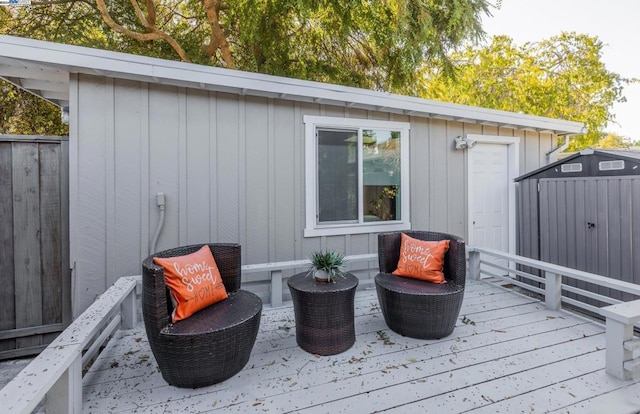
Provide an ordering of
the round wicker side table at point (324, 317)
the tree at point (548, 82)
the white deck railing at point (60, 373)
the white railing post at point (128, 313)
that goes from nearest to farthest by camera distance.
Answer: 1. the white deck railing at point (60, 373)
2. the round wicker side table at point (324, 317)
3. the white railing post at point (128, 313)
4. the tree at point (548, 82)

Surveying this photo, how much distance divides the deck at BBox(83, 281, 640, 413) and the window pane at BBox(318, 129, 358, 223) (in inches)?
53.9

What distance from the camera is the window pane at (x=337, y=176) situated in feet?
12.0

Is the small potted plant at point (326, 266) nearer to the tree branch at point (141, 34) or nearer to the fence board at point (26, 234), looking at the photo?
the fence board at point (26, 234)

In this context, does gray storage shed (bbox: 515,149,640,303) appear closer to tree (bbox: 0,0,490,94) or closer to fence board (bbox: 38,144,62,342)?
tree (bbox: 0,0,490,94)

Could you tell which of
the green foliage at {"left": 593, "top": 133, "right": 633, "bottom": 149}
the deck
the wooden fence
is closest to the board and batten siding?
the wooden fence

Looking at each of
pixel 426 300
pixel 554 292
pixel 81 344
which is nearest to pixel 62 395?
pixel 81 344

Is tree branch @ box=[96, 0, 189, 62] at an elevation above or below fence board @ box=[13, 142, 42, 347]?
above

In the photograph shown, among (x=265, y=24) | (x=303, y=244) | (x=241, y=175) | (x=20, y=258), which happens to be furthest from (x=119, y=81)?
(x=265, y=24)

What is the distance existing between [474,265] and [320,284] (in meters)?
2.58

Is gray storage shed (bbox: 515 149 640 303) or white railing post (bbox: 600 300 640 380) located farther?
gray storage shed (bbox: 515 149 640 303)

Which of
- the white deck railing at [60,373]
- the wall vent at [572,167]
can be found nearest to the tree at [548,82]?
the wall vent at [572,167]

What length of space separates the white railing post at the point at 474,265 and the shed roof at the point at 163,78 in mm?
1785

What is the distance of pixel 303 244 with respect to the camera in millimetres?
3582

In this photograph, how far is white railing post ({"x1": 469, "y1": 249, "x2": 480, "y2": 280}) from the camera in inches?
161
